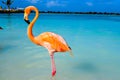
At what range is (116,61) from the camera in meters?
6.05

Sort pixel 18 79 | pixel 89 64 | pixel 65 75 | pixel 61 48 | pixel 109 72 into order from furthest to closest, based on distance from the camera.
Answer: pixel 89 64
pixel 109 72
pixel 65 75
pixel 18 79
pixel 61 48

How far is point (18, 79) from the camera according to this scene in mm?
4512

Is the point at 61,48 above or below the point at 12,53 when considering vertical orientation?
above

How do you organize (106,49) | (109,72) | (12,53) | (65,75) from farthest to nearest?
1. (106,49)
2. (12,53)
3. (109,72)
4. (65,75)

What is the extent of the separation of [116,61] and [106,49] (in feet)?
5.65

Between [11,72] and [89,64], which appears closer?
[11,72]

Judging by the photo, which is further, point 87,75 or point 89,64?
point 89,64

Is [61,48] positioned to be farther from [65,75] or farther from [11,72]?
[11,72]

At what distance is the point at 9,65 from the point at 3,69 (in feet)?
1.16

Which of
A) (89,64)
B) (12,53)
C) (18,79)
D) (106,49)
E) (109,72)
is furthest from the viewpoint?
(106,49)

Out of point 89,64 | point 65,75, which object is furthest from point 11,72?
point 89,64

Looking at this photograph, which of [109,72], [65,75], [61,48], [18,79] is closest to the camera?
[61,48]

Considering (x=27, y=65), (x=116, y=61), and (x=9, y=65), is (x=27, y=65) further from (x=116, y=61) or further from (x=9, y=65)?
(x=116, y=61)

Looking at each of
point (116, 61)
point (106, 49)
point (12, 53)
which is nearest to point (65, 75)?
point (116, 61)
